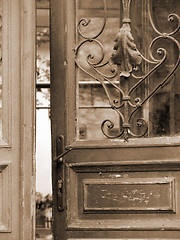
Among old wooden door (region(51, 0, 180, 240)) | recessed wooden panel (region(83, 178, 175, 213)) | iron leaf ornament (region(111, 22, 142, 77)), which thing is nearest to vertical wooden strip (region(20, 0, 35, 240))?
old wooden door (region(51, 0, 180, 240))

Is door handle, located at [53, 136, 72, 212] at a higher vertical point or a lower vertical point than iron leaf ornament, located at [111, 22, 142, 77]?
lower

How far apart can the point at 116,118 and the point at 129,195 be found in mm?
395

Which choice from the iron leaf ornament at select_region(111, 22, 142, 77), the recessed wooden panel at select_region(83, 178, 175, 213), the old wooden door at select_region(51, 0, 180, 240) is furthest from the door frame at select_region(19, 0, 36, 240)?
the iron leaf ornament at select_region(111, 22, 142, 77)

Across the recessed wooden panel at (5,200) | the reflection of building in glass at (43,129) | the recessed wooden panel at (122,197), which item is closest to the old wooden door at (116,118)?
the recessed wooden panel at (122,197)

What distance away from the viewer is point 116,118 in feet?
7.34

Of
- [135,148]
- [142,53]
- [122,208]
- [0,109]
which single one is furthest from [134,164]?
[0,109]

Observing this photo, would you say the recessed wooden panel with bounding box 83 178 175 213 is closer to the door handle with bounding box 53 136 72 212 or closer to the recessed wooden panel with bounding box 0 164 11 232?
the door handle with bounding box 53 136 72 212

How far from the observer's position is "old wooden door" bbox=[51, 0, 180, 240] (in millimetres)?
2150

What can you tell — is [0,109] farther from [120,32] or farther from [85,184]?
[120,32]

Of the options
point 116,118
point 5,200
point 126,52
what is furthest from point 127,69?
point 5,200

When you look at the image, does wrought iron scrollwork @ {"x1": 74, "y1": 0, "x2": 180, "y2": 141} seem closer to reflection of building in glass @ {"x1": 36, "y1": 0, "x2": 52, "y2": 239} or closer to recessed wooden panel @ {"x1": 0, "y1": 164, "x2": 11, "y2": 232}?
recessed wooden panel @ {"x1": 0, "y1": 164, "x2": 11, "y2": 232}

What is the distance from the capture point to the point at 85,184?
219 centimetres

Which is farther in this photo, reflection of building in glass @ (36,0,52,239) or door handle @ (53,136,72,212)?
reflection of building in glass @ (36,0,52,239)

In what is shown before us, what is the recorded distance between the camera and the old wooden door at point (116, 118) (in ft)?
7.06
